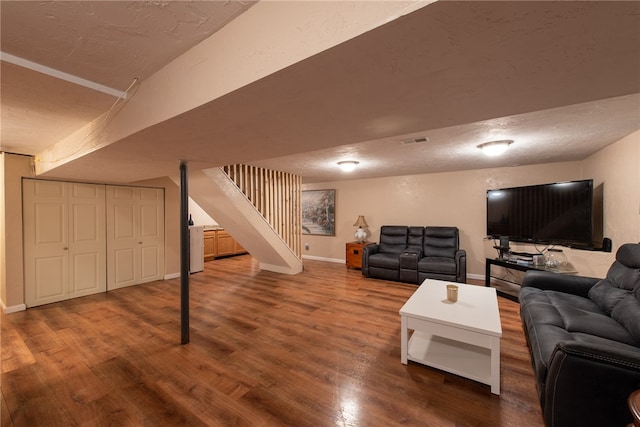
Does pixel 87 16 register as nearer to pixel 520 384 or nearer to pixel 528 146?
pixel 520 384

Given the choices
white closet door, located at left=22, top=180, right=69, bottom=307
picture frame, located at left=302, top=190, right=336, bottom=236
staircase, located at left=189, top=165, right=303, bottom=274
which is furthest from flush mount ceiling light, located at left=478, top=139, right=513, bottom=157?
white closet door, located at left=22, top=180, right=69, bottom=307

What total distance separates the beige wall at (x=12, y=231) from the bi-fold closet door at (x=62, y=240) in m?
0.07

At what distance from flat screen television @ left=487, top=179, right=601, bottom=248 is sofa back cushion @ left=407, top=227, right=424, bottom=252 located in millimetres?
1163

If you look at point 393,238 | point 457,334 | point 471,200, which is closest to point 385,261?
point 393,238

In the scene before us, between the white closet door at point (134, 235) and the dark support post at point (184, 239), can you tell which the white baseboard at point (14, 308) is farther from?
the dark support post at point (184, 239)

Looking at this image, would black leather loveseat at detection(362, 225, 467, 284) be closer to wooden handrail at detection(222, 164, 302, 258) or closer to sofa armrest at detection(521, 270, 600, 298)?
sofa armrest at detection(521, 270, 600, 298)

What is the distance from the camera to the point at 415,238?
5117mm

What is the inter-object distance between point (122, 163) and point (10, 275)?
2610 millimetres

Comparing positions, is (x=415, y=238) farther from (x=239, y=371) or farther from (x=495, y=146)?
(x=239, y=371)

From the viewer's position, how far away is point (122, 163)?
8.43 feet

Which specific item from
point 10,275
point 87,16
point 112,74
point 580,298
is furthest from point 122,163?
point 580,298

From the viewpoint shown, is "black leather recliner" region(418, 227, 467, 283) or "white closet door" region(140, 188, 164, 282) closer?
"black leather recliner" region(418, 227, 467, 283)

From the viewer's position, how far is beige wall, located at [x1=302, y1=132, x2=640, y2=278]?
2.73 meters

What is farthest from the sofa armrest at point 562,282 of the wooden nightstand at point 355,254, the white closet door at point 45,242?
the white closet door at point 45,242
